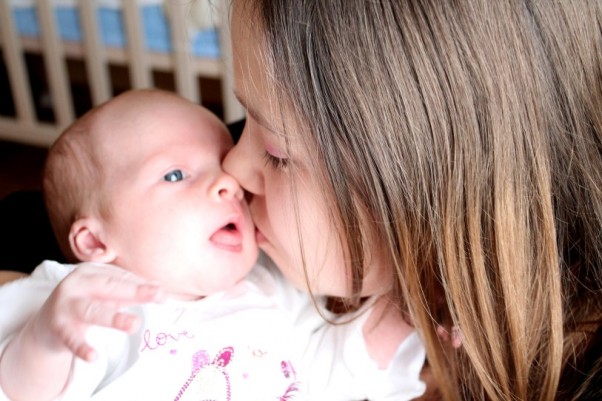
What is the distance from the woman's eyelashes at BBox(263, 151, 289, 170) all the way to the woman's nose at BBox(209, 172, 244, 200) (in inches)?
3.1

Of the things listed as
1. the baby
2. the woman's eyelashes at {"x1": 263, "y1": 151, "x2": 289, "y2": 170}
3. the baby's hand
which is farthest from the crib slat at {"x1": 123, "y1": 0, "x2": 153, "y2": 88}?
the baby's hand

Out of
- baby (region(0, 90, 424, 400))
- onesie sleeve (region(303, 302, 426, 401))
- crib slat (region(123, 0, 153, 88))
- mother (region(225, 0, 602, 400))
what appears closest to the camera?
mother (region(225, 0, 602, 400))

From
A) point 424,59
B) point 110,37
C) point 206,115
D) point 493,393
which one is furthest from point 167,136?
point 110,37

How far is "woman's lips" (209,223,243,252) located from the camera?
3.21 ft

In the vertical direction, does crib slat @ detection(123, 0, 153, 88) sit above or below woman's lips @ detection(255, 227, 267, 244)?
below

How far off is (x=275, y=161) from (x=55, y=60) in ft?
5.23

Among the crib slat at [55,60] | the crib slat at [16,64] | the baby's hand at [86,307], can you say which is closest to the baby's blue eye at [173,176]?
the baby's hand at [86,307]

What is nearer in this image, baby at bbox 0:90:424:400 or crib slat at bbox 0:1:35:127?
baby at bbox 0:90:424:400

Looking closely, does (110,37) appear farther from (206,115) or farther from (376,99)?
(376,99)

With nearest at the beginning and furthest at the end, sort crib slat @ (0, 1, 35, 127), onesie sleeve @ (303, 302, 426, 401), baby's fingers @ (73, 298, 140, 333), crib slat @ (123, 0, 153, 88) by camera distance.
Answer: baby's fingers @ (73, 298, 140, 333)
onesie sleeve @ (303, 302, 426, 401)
crib slat @ (123, 0, 153, 88)
crib slat @ (0, 1, 35, 127)

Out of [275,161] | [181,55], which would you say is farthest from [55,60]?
[275,161]

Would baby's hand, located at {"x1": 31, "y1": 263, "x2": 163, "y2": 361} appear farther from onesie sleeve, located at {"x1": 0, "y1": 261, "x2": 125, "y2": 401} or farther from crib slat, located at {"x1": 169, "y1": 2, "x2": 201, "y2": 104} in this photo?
crib slat, located at {"x1": 169, "y1": 2, "x2": 201, "y2": 104}

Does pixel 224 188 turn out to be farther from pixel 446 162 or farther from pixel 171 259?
pixel 446 162

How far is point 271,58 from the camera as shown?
2.66 ft
